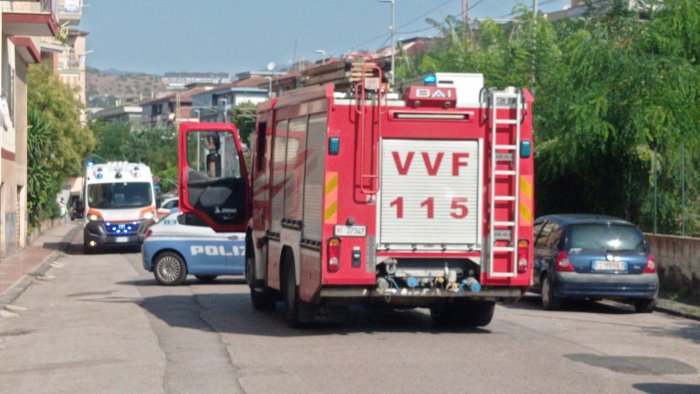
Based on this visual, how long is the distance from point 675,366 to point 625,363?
51 cm

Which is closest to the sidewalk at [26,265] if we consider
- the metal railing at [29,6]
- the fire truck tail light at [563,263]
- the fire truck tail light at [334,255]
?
the metal railing at [29,6]

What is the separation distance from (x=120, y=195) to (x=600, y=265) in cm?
2538

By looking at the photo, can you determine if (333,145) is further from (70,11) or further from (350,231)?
(70,11)

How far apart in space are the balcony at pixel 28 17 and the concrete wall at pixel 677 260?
763 inches

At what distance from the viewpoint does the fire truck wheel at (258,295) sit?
60.0 feet

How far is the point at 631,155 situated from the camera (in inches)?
972

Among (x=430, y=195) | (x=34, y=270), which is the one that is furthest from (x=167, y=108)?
(x=430, y=195)

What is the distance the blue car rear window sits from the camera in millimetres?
18953

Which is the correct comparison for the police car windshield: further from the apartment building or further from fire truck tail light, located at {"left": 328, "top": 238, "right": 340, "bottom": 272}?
fire truck tail light, located at {"left": 328, "top": 238, "right": 340, "bottom": 272}

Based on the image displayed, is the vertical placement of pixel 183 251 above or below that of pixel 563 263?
below

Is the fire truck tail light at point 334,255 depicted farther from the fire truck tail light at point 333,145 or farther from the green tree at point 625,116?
the green tree at point 625,116

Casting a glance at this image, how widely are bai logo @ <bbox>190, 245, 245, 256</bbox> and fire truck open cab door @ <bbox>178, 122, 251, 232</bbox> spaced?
17.3 ft

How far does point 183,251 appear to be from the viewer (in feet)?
81.3

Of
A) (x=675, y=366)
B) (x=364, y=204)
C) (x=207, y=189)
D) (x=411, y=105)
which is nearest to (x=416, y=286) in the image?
(x=364, y=204)
